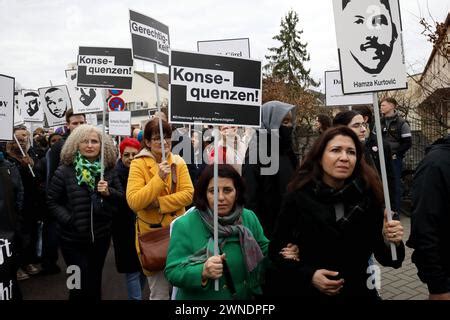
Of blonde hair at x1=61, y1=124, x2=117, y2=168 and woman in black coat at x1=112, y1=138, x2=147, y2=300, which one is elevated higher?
blonde hair at x1=61, y1=124, x2=117, y2=168

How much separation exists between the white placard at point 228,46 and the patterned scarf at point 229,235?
394cm

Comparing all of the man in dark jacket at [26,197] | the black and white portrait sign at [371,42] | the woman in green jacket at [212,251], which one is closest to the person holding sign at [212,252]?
the woman in green jacket at [212,251]

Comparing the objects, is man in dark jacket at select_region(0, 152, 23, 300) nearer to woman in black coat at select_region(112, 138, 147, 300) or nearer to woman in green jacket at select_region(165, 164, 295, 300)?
woman in black coat at select_region(112, 138, 147, 300)

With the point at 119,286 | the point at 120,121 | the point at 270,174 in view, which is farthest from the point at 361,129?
the point at 120,121

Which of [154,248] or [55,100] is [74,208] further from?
[55,100]

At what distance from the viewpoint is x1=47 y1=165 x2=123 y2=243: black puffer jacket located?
419 centimetres

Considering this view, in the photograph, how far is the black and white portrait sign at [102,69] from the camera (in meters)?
5.27

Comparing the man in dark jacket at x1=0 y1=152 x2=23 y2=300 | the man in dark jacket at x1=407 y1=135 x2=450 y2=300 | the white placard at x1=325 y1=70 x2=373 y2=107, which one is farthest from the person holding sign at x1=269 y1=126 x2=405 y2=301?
the white placard at x1=325 y1=70 x2=373 y2=107

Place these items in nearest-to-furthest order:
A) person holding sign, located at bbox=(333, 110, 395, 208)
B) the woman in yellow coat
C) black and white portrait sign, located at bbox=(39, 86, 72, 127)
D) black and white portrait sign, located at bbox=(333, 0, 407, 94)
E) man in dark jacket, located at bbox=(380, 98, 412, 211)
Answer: black and white portrait sign, located at bbox=(333, 0, 407, 94), the woman in yellow coat, person holding sign, located at bbox=(333, 110, 395, 208), man in dark jacket, located at bbox=(380, 98, 412, 211), black and white portrait sign, located at bbox=(39, 86, 72, 127)

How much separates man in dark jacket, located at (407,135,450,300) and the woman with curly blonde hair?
2.94 metres

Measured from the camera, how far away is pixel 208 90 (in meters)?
3.12

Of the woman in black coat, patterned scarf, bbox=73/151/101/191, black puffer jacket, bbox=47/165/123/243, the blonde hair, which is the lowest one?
the woman in black coat

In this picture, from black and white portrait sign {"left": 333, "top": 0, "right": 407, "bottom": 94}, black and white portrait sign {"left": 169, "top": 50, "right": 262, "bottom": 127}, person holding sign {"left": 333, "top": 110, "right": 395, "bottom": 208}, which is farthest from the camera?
person holding sign {"left": 333, "top": 110, "right": 395, "bottom": 208}

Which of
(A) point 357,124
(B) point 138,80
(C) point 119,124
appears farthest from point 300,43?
(A) point 357,124
